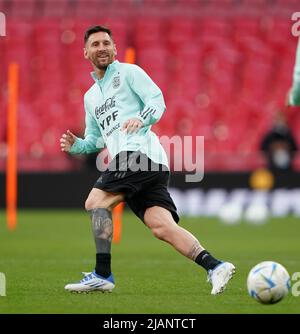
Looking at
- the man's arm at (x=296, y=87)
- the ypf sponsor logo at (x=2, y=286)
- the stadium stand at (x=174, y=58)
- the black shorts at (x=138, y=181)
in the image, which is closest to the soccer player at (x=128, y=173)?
the black shorts at (x=138, y=181)

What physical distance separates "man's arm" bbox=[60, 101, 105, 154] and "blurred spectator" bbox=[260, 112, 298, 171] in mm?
12627

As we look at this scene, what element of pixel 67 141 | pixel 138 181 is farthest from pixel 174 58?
pixel 138 181

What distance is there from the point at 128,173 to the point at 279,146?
13.8 meters

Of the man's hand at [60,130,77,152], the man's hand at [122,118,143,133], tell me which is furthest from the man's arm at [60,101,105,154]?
Answer: the man's hand at [122,118,143,133]

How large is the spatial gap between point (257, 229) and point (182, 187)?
3452 mm

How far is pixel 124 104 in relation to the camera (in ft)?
25.8

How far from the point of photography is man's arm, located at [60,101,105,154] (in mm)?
8164

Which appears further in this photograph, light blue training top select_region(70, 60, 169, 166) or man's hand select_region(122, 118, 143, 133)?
light blue training top select_region(70, 60, 169, 166)

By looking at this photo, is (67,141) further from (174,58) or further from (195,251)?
(174,58)

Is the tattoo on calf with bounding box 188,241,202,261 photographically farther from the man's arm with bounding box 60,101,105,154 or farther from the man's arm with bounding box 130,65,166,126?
the man's arm with bounding box 60,101,105,154

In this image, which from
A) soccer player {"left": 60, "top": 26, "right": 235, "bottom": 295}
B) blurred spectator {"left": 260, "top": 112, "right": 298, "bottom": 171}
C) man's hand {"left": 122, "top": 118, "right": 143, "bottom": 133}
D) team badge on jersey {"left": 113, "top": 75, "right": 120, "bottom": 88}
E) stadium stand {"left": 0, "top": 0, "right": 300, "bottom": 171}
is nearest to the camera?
man's hand {"left": 122, "top": 118, "right": 143, "bottom": 133}

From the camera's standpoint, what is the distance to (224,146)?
23797 mm

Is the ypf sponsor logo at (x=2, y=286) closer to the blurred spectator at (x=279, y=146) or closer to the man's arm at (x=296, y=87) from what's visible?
the man's arm at (x=296, y=87)
